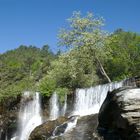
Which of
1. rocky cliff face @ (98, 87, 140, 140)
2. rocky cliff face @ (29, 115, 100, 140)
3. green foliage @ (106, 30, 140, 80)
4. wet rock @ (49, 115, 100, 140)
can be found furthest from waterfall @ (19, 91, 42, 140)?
rocky cliff face @ (98, 87, 140, 140)

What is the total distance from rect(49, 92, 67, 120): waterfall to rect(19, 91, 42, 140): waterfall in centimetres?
144

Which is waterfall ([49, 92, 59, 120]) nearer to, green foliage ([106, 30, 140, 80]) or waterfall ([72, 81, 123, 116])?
waterfall ([72, 81, 123, 116])

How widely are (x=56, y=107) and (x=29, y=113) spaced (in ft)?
10.7

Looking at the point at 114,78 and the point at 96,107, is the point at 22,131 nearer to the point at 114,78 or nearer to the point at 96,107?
the point at 96,107

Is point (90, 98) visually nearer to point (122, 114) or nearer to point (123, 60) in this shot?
point (122, 114)

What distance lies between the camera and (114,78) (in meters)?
56.6

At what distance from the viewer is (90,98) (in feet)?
127

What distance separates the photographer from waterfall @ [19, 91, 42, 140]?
41.2m

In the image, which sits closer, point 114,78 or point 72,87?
point 72,87

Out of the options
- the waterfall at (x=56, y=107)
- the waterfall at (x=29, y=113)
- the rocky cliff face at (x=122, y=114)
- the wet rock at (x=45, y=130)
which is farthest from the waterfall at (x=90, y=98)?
the rocky cliff face at (x=122, y=114)

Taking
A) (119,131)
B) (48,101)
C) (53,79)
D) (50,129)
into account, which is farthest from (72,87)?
(119,131)

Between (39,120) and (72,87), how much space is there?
7.54 meters

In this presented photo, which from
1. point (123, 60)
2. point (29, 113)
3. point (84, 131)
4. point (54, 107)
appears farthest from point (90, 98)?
point (123, 60)

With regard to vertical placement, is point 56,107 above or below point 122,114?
below
